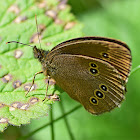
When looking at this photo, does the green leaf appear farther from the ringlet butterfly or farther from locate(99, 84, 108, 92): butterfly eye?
locate(99, 84, 108, 92): butterfly eye

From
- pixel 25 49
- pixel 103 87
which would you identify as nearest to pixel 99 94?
pixel 103 87

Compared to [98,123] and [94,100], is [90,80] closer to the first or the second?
[94,100]

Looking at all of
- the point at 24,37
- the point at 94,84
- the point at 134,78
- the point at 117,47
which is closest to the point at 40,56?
the point at 24,37

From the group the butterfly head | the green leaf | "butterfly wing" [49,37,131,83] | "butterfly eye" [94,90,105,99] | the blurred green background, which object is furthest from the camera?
the blurred green background

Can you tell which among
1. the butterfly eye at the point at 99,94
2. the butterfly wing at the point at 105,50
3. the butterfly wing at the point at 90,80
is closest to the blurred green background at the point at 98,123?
the butterfly wing at the point at 90,80

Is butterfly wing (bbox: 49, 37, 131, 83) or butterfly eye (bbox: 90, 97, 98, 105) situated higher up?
butterfly wing (bbox: 49, 37, 131, 83)

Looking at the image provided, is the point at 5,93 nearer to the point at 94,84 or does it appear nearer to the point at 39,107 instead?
the point at 39,107

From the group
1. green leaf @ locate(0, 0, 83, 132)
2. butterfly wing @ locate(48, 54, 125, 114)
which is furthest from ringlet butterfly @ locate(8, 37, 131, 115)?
green leaf @ locate(0, 0, 83, 132)
